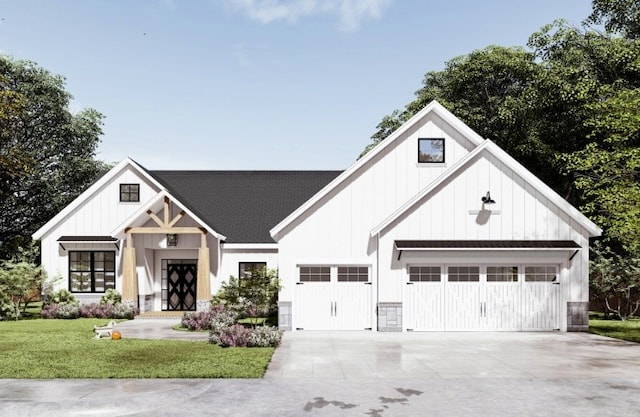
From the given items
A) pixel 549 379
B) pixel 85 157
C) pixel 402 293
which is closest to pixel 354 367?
pixel 549 379

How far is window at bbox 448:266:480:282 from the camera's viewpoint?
2064 cm

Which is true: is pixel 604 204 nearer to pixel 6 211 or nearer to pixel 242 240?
pixel 242 240

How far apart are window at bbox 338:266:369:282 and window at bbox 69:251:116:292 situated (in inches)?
501

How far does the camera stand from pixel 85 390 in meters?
10.9

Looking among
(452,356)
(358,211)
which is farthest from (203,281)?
(452,356)

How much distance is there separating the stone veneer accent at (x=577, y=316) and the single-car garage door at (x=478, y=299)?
454 millimetres

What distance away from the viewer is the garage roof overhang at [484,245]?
20078 millimetres

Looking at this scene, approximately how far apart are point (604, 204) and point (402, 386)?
12.7m

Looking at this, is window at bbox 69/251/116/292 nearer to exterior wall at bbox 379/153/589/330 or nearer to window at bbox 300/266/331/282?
window at bbox 300/266/331/282

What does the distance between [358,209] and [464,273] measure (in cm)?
438

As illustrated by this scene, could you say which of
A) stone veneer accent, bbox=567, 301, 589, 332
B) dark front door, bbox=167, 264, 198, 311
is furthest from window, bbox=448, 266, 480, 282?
dark front door, bbox=167, 264, 198, 311

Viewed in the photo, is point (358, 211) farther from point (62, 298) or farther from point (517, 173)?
point (62, 298)

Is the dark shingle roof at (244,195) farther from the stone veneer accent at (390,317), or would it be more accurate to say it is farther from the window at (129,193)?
the stone veneer accent at (390,317)

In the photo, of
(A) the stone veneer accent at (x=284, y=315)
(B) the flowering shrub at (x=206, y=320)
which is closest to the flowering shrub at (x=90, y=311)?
(B) the flowering shrub at (x=206, y=320)
